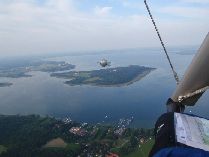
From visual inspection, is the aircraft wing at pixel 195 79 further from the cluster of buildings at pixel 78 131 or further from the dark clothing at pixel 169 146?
the cluster of buildings at pixel 78 131

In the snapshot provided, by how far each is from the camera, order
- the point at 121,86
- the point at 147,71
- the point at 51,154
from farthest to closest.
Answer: the point at 147,71, the point at 121,86, the point at 51,154

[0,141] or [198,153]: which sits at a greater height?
[198,153]

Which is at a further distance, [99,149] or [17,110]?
[17,110]

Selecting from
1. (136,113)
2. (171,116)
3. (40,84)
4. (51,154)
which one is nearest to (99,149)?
(51,154)

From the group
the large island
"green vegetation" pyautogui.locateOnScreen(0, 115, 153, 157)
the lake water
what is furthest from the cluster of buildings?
the large island

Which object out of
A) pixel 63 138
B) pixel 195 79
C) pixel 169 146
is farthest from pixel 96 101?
pixel 169 146

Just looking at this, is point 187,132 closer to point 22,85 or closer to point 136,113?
point 136,113
